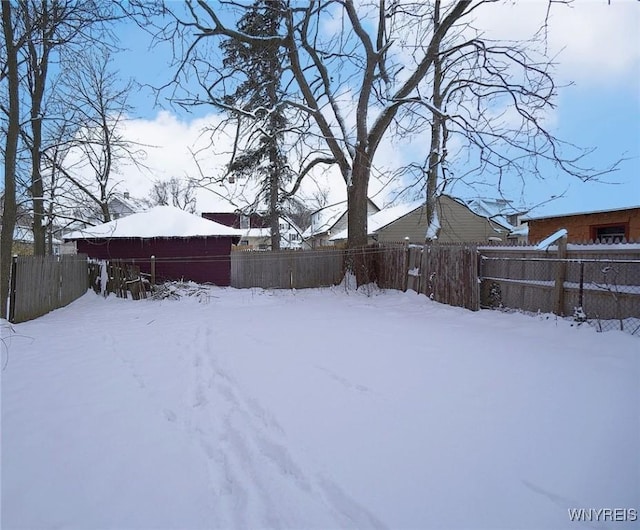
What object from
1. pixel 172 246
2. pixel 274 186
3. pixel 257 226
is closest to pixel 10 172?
pixel 172 246

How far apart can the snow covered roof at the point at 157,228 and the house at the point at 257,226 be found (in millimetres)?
1497

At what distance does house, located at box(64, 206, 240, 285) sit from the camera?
51.6 feet

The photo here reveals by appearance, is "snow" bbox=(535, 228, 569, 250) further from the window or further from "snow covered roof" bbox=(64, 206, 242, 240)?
"snow covered roof" bbox=(64, 206, 242, 240)

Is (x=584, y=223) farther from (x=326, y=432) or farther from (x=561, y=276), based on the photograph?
(x=326, y=432)

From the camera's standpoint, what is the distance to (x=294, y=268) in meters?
13.9

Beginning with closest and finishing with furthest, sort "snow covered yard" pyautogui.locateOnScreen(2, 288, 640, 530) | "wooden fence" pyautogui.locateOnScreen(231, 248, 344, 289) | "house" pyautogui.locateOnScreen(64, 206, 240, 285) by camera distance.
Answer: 1. "snow covered yard" pyautogui.locateOnScreen(2, 288, 640, 530)
2. "wooden fence" pyautogui.locateOnScreen(231, 248, 344, 289)
3. "house" pyautogui.locateOnScreen(64, 206, 240, 285)

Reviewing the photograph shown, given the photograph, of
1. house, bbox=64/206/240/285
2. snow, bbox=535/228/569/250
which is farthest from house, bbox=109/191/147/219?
snow, bbox=535/228/569/250

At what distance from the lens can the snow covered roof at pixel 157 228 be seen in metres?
15.4

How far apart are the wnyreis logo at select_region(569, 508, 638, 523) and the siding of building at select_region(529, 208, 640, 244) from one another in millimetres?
11171

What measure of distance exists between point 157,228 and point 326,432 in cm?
1518

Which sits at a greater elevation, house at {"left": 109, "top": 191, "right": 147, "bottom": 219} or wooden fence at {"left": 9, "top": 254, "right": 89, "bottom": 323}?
house at {"left": 109, "top": 191, "right": 147, "bottom": 219}

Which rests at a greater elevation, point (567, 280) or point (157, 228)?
point (157, 228)

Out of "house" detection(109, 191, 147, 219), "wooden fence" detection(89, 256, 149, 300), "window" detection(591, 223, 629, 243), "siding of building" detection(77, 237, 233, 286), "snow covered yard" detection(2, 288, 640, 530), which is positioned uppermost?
"house" detection(109, 191, 147, 219)

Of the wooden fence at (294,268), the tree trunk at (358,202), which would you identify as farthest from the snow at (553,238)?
the wooden fence at (294,268)
